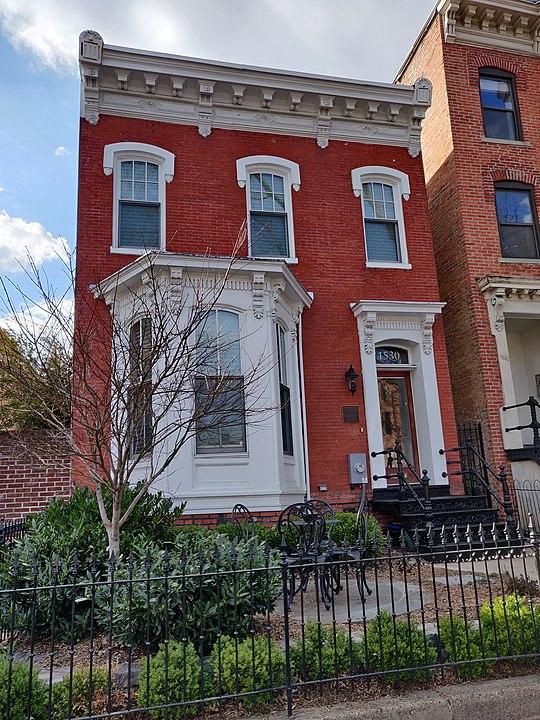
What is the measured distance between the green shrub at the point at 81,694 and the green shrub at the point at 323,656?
1.36 meters

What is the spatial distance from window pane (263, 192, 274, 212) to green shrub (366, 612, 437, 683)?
901cm

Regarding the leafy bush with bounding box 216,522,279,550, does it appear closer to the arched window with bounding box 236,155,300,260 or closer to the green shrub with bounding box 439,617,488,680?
the green shrub with bounding box 439,617,488,680

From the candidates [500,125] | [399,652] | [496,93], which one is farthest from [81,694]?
[496,93]

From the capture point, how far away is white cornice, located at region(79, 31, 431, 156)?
1111 cm

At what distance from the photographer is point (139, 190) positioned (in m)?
A: 11.2

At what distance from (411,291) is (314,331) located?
7.90 feet

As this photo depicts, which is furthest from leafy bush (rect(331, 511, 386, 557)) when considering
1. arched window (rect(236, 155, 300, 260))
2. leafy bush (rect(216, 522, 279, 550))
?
arched window (rect(236, 155, 300, 260))

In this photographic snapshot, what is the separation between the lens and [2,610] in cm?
505

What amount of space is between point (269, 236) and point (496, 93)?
706 cm

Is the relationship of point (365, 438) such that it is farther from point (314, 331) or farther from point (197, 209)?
point (197, 209)

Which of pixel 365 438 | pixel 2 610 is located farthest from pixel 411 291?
pixel 2 610

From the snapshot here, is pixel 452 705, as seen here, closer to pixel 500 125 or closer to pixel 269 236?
pixel 269 236

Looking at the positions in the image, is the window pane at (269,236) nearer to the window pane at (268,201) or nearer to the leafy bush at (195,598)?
the window pane at (268,201)

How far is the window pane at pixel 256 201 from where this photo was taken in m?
11.6
